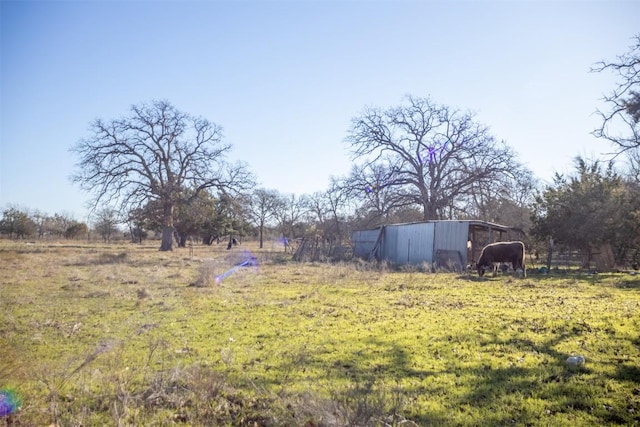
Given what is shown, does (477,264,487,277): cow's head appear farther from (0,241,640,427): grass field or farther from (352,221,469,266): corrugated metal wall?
(0,241,640,427): grass field

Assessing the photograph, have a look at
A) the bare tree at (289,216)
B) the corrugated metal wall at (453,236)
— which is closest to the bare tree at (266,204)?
the bare tree at (289,216)

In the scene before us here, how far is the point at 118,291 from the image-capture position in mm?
11039

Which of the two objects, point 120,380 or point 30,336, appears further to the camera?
point 30,336

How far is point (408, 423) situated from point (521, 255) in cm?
1564

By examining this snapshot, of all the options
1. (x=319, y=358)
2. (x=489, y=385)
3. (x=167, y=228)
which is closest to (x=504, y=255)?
(x=489, y=385)

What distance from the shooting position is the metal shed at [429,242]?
67.5 feet

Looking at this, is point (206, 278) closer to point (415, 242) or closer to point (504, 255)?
point (504, 255)

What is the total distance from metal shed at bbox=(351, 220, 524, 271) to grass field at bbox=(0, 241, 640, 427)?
9.74 m

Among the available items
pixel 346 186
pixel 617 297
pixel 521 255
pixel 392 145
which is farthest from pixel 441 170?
pixel 617 297

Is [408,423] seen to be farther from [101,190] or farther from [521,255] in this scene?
[101,190]

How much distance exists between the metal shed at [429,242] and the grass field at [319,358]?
9.74 metres

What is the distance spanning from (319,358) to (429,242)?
18274 mm

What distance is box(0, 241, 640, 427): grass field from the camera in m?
Answer: 3.62

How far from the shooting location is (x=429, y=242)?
22.4m
